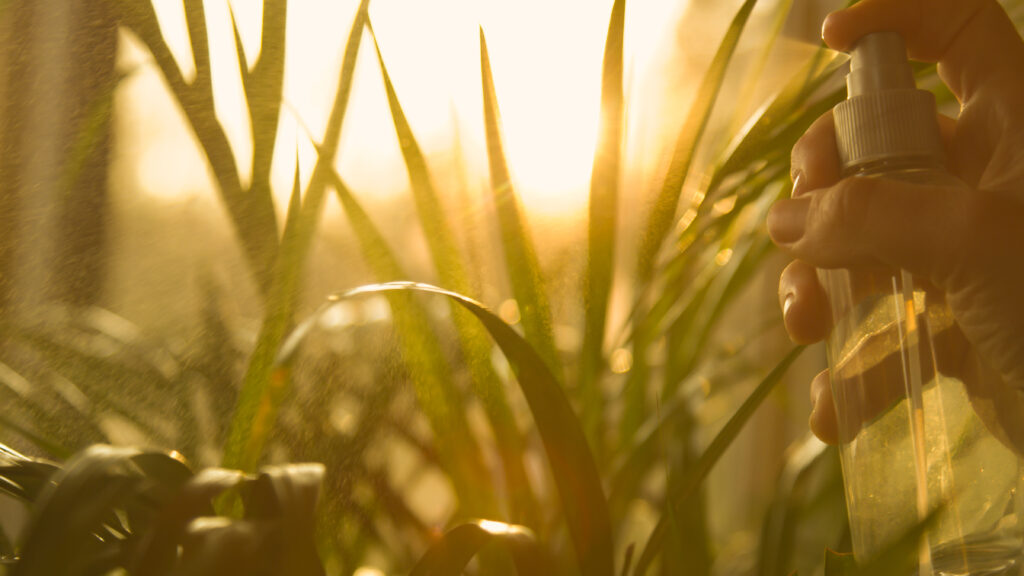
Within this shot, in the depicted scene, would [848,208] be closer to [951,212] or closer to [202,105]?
[951,212]

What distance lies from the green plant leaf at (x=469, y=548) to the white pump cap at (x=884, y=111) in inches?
7.6

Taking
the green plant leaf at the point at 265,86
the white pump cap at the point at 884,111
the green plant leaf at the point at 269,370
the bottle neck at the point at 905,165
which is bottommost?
the green plant leaf at the point at 269,370

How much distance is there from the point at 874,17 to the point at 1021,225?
0.35 feet

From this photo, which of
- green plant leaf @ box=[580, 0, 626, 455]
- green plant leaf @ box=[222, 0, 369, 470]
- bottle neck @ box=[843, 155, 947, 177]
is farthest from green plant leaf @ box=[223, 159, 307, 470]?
bottle neck @ box=[843, 155, 947, 177]

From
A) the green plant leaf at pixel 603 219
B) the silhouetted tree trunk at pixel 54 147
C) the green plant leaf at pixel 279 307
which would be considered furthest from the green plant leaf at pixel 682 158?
the silhouetted tree trunk at pixel 54 147

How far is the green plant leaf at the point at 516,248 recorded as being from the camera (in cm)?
33

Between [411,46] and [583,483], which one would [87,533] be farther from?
[411,46]

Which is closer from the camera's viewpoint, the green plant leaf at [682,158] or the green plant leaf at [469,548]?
the green plant leaf at [469,548]

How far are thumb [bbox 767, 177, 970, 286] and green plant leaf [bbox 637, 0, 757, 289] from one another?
0.07 metres

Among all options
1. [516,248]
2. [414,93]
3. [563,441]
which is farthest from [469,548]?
[414,93]

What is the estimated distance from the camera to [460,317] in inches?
12.4

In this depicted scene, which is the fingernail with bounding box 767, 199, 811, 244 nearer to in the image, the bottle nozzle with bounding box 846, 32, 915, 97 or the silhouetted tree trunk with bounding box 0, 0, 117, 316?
the bottle nozzle with bounding box 846, 32, 915, 97

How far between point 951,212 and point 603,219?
0.44ft

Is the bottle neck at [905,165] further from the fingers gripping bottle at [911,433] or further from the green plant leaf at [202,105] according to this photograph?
the green plant leaf at [202,105]
